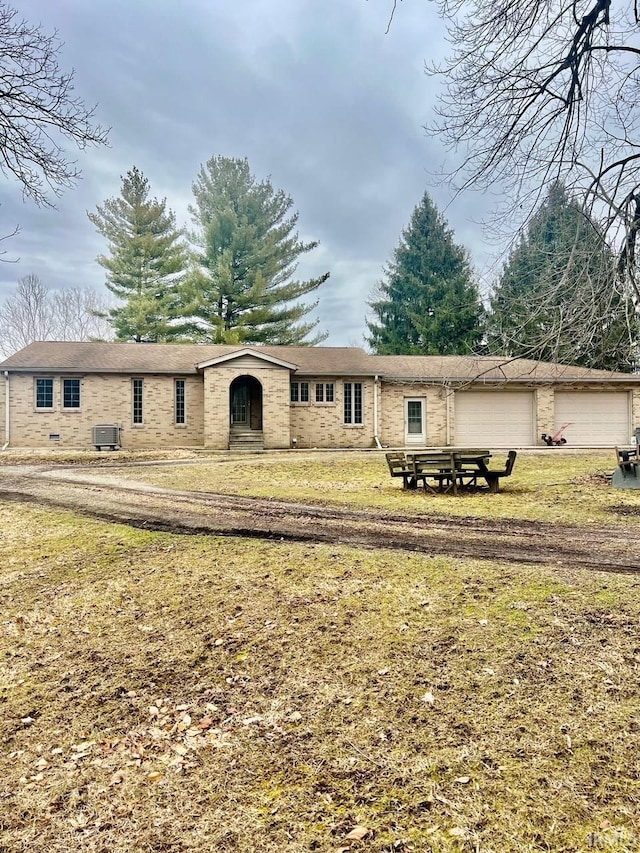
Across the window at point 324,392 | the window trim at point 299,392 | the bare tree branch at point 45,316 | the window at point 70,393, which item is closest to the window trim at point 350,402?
the window at point 324,392

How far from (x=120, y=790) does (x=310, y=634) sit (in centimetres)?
178

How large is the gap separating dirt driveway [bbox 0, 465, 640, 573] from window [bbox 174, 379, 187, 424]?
11.4 meters

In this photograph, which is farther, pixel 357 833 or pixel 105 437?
pixel 105 437

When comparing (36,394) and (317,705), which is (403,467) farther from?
(36,394)

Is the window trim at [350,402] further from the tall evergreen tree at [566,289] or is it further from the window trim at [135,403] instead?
the tall evergreen tree at [566,289]

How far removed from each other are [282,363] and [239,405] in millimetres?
3301

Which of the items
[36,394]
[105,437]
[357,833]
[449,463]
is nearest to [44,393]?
[36,394]

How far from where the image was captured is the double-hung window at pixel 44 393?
2102 cm

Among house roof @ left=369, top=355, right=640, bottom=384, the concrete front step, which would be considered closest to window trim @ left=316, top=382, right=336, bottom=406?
house roof @ left=369, top=355, right=640, bottom=384

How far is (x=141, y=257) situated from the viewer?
33.4m

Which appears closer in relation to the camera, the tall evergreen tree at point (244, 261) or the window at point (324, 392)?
the window at point (324, 392)

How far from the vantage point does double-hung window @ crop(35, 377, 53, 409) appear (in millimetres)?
21016

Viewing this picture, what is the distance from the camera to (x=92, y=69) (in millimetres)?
7016

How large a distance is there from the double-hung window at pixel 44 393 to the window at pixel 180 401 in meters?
5.18
